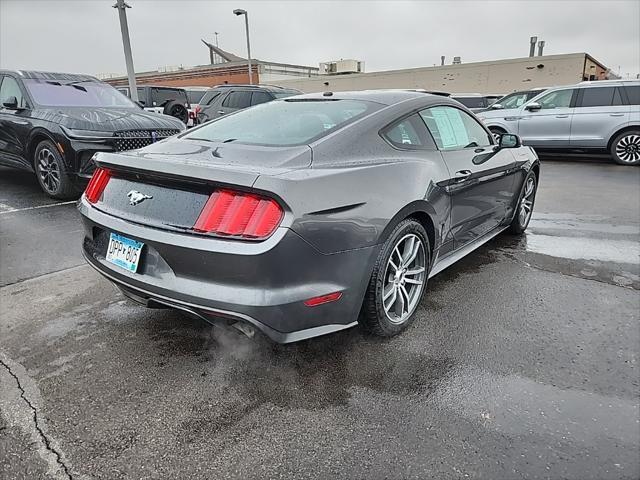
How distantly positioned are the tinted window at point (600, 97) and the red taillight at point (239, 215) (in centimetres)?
1070

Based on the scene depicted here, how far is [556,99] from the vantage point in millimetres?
10742

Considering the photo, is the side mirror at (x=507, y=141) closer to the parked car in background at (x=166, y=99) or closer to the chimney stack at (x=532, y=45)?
the parked car in background at (x=166, y=99)

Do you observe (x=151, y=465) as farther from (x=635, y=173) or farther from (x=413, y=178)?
(x=635, y=173)

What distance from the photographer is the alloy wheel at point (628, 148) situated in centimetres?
988

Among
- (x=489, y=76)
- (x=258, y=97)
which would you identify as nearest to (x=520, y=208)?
(x=258, y=97)

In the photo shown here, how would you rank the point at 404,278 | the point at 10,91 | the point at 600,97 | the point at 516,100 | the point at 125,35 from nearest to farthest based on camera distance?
the point at 404,278
the point at 10,91
the point at 600,97
the point at 125,35
the point at 516,100

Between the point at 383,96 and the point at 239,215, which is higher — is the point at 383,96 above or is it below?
above

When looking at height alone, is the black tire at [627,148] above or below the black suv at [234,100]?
below

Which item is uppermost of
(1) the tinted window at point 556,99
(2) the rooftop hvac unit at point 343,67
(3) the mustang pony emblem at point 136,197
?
(2) the rooftop hvac unit at point 343,67

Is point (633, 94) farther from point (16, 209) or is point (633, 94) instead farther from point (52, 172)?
point (16, 209)

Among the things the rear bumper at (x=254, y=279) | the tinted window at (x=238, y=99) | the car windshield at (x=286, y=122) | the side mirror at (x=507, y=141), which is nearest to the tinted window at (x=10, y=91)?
the car windshield at (x=286, y=122)

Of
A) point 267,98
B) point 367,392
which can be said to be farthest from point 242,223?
point 267,98

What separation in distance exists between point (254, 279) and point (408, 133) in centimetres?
153

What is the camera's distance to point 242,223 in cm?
205
